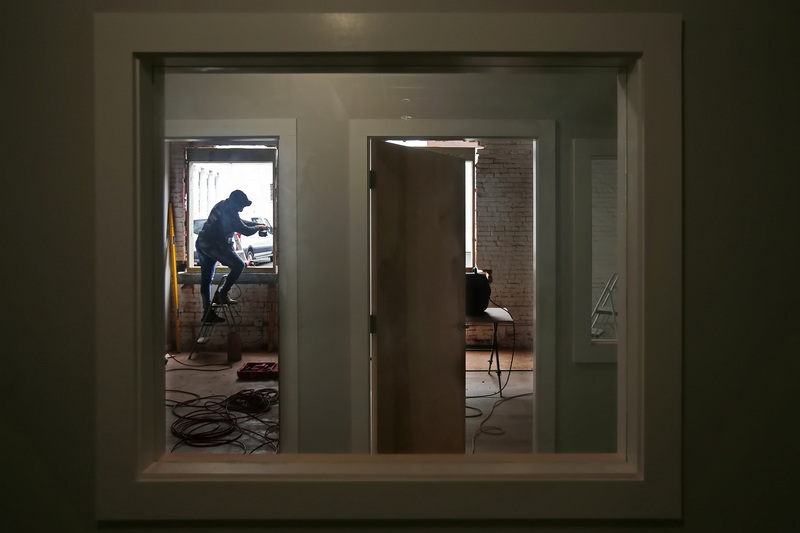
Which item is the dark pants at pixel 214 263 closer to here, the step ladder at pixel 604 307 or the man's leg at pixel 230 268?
the man's leg at pixel 230 268

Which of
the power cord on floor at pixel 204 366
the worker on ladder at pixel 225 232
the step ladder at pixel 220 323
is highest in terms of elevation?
the worker on ladder at pixel 225 232

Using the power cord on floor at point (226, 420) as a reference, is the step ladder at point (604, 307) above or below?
above

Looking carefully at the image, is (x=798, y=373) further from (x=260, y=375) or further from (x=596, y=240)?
(x=260, y=375)

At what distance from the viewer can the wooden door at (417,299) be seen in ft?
8.38

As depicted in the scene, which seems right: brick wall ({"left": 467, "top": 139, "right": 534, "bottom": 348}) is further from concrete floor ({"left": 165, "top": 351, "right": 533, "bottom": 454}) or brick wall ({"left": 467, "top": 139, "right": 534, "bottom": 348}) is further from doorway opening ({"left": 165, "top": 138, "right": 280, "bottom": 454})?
doorway opening ({"left": 165, "top": 138, "right": 280, "bottom": 454})

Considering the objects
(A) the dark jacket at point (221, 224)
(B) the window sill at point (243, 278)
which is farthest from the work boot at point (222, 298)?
(A) the dark jacket at point (221, 224)

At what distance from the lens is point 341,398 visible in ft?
7.88

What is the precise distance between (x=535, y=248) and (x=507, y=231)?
15.3ft

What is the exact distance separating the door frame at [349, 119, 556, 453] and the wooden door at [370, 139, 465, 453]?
75mm

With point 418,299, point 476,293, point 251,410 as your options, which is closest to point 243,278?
point 251,410

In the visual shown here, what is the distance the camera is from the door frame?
2.40 metres

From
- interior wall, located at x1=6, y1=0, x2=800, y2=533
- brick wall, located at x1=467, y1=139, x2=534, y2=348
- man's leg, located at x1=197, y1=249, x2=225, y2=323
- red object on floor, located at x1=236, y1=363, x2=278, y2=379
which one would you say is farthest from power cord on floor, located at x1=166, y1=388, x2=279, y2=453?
brick wall, located at x1=467, y1=139, x2=534, y2=348

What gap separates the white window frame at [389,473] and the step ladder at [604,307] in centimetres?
159

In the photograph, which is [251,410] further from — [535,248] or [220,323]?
[535,248]
